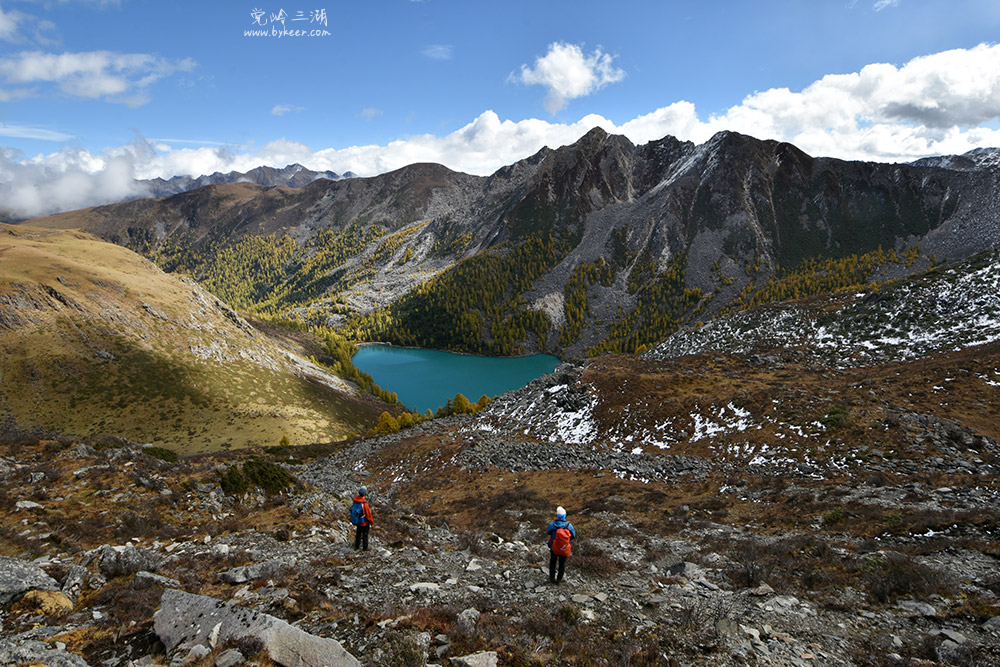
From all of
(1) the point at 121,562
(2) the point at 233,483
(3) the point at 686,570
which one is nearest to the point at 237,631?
(1) the point at 121,562

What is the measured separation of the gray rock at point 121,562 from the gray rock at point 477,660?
1107 centimetres

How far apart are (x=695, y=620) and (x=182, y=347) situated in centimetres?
13815

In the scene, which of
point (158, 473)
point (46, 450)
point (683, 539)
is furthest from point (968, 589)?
point (46, 450)

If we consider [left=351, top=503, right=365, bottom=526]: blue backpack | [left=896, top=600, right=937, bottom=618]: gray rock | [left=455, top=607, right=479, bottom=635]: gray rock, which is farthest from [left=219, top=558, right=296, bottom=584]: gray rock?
[left=896, top=600, right=937, bottom=618]: gray rock

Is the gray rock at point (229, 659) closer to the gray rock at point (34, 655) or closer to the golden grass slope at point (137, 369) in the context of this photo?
the gray rock at point (34, 655)

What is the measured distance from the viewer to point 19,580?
10711 mm

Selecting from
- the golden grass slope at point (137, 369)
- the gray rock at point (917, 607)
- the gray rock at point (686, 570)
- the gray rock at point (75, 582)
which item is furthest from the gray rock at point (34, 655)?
the golden grass slope at point (137, 369)

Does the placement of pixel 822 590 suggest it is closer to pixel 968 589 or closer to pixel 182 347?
pixel 968 589

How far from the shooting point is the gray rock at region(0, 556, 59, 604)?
10.3 m

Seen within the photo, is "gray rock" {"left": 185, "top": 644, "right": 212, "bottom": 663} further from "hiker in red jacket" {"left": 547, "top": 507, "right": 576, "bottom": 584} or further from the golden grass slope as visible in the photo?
the golden grass slope

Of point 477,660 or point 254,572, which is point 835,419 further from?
point 254,572

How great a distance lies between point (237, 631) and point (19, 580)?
287 inches

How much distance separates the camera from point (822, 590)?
1225 centimetres

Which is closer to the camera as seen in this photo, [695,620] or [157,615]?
[157,615]
